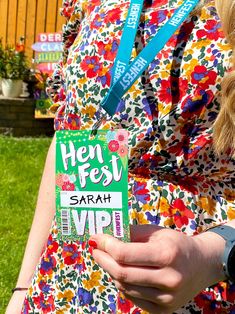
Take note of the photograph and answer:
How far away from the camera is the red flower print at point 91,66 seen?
1104 millimetres

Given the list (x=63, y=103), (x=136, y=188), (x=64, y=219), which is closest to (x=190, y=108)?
(x=136, y=188)

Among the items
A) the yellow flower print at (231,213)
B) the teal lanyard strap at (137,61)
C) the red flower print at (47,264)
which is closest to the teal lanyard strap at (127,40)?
the teal lanyard strap at (137,61)

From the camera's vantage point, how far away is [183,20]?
0.99 meters

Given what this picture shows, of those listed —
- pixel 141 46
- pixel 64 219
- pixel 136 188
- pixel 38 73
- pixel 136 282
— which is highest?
pixel 38 73

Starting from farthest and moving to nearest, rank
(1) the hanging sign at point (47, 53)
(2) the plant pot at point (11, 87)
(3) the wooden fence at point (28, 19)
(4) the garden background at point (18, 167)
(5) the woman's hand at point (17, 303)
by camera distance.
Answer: (3) the wooden fence at point (28, 19) < (2) the plant pot at point (11, 87) < (1) the hanging sign at point (47, 53) < (4) the garden background at point (18, 167) < (5) the woman's hand at point (17, 303)

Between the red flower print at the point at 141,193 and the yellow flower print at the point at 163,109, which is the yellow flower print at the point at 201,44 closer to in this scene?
the yellow flower print at the point at 163,109

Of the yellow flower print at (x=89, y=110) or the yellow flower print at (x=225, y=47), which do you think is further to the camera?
the yellow flower print at (x=89, y=110)

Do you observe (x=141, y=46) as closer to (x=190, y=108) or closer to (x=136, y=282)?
(x=190, y=108)

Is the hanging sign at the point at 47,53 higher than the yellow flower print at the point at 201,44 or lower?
higher

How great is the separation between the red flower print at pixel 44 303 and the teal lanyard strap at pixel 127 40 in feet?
1.58

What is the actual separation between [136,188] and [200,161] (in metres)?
0.12

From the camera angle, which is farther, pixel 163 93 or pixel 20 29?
pixel 20 29

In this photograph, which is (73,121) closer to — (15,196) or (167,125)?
(167,125)

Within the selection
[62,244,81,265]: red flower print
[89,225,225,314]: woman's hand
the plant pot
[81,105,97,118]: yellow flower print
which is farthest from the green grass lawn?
[89,225,225,314]: woman's hand
